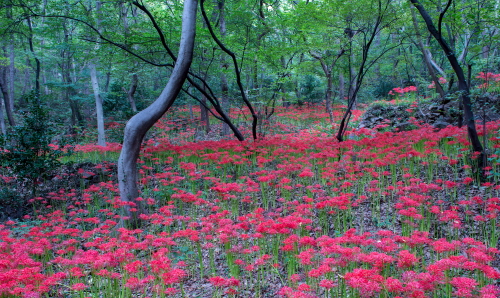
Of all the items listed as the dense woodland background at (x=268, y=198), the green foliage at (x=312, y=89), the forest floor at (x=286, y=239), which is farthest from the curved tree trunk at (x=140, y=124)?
the green foliage at (x=312, y=89)

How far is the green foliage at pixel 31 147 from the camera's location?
7547mm

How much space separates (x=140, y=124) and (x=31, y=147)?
3.91 meters

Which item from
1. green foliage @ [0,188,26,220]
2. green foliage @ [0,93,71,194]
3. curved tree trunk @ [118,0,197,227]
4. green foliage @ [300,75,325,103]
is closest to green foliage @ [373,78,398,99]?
green foliage @ [300,75,325,103]

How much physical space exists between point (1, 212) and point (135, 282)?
693cm

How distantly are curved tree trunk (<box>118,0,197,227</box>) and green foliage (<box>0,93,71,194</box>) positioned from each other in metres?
3.21

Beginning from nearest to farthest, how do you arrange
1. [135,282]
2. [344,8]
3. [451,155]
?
1. [135,282]
2. [451,155]
3. [344,8]

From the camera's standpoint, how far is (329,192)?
6242mm

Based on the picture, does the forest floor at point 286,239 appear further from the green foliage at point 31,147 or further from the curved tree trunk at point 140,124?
the green foliage at point 31,147

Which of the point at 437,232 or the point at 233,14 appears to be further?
the point at 233,14

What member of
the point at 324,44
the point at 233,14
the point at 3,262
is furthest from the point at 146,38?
the point at 3,262

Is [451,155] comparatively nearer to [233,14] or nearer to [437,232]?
[437,232]

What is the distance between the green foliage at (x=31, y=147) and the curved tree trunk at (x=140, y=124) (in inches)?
126

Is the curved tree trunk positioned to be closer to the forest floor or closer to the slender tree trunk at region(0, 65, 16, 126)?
the forest floor

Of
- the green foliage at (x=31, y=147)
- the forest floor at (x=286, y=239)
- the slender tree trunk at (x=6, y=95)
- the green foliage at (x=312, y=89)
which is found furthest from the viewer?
the green foliage at (x=312, y=89)
